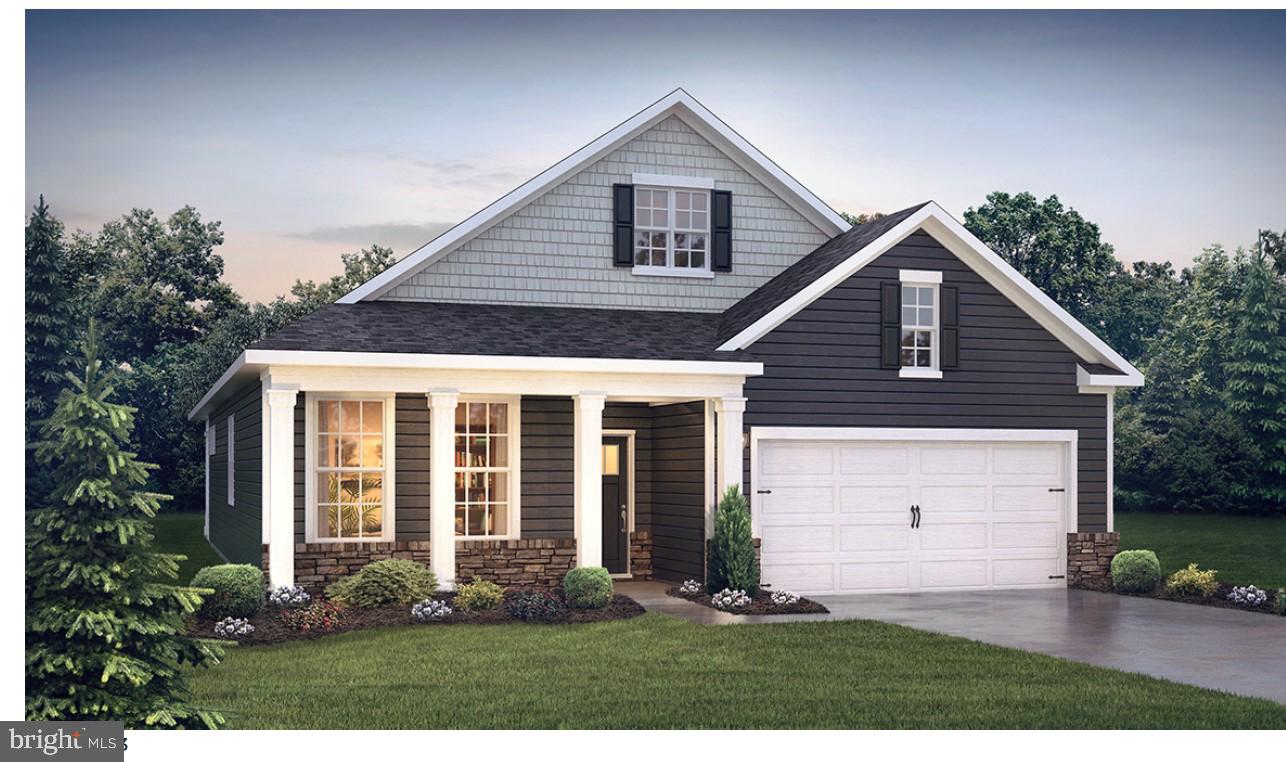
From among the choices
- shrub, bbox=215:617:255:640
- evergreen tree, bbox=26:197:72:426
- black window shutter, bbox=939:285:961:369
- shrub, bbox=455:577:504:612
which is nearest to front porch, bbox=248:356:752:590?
shrub, bbox=455:577:504:612

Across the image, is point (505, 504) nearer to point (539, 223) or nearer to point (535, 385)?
point (535, 385)

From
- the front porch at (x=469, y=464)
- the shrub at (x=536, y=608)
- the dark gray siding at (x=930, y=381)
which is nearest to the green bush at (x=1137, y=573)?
the dark gray siding at (x=930, y=381)

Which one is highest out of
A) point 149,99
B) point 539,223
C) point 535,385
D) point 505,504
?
point 149,99

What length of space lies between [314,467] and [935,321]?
27.9 feet

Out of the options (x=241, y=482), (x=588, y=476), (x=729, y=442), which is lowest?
(x=241, y=482)

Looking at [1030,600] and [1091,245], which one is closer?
[1030,600]

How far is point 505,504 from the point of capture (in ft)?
61.7

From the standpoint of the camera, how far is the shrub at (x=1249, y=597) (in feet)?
58.5

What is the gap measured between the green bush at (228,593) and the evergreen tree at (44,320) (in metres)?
16.2

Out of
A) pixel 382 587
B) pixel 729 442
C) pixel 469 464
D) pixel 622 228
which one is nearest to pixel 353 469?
pixel 469 464

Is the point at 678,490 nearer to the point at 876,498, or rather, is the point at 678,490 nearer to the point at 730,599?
the point at 876,498

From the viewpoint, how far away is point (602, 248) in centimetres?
2058

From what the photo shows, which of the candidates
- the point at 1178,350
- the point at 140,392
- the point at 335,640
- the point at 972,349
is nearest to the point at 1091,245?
the point at 1178,350

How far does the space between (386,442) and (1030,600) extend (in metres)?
8.62
